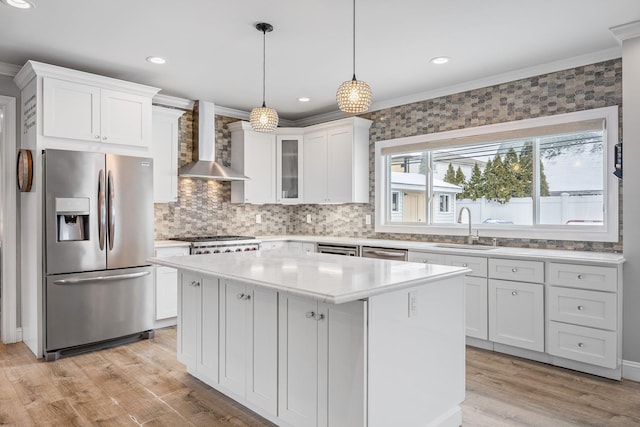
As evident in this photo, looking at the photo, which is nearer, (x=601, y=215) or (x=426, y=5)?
(x=426, y=5)

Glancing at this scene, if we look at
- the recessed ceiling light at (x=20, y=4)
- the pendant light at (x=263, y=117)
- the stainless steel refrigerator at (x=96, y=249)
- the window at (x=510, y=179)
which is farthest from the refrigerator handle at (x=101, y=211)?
the window at (x=510, y=179)

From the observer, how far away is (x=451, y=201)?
15.4ft

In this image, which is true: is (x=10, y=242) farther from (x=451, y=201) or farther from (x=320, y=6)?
(x=451, y=201)

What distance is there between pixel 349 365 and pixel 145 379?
76.2 inches

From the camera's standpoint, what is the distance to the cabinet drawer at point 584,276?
3074 millimetres

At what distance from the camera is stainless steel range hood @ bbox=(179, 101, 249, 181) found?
5.02 metres

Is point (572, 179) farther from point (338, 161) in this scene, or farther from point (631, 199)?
point (338, 161)

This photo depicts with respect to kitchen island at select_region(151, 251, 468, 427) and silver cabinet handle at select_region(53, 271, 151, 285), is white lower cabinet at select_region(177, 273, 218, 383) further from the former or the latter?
silver cabinet handle at select_region(53, 271, 151, 285)

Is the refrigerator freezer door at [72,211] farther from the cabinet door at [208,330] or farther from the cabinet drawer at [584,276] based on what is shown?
the cabinet drawer at [584,276]

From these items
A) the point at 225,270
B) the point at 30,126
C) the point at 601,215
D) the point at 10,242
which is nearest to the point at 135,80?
the point at 30,126

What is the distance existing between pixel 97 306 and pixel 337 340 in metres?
2.76

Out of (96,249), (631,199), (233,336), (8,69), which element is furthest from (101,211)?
(631,199)

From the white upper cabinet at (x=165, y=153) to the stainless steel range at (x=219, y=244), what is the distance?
595 mm

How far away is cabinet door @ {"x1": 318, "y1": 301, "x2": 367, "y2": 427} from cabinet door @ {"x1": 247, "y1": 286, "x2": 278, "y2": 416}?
0.35 meters
